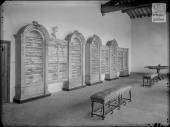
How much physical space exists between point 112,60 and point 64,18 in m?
4.64

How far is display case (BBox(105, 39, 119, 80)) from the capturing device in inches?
395

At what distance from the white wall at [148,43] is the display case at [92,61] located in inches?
255

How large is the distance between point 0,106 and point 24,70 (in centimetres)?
127

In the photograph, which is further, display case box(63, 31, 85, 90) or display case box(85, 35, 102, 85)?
display case box(85, 35, 102, 85)

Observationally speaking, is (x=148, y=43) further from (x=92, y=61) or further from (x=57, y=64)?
(x=57, y=64)

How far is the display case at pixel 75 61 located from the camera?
7.02 metres

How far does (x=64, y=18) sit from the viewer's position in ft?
23.4

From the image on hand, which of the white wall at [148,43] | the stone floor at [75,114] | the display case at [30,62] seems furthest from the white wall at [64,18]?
the white wall at [148,43]

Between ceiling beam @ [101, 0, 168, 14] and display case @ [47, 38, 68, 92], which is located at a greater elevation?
ceiling beam @ [101, 0, 168, 14]

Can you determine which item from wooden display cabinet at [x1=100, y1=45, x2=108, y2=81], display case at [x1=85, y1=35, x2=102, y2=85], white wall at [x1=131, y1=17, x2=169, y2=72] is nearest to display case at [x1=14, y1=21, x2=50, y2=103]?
display case at [x1=85, y1=35, x2=102, y2=85]

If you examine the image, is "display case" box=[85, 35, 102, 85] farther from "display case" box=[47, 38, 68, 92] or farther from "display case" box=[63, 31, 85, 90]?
"display case" box=[47, 38, 68, 92]

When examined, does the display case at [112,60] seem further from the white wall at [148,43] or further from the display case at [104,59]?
the white wall at [148,43]

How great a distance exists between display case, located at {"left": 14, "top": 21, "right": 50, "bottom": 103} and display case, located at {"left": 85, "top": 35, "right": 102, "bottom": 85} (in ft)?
9.57

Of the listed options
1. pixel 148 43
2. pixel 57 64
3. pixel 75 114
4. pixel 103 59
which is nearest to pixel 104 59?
pixel 103 59
